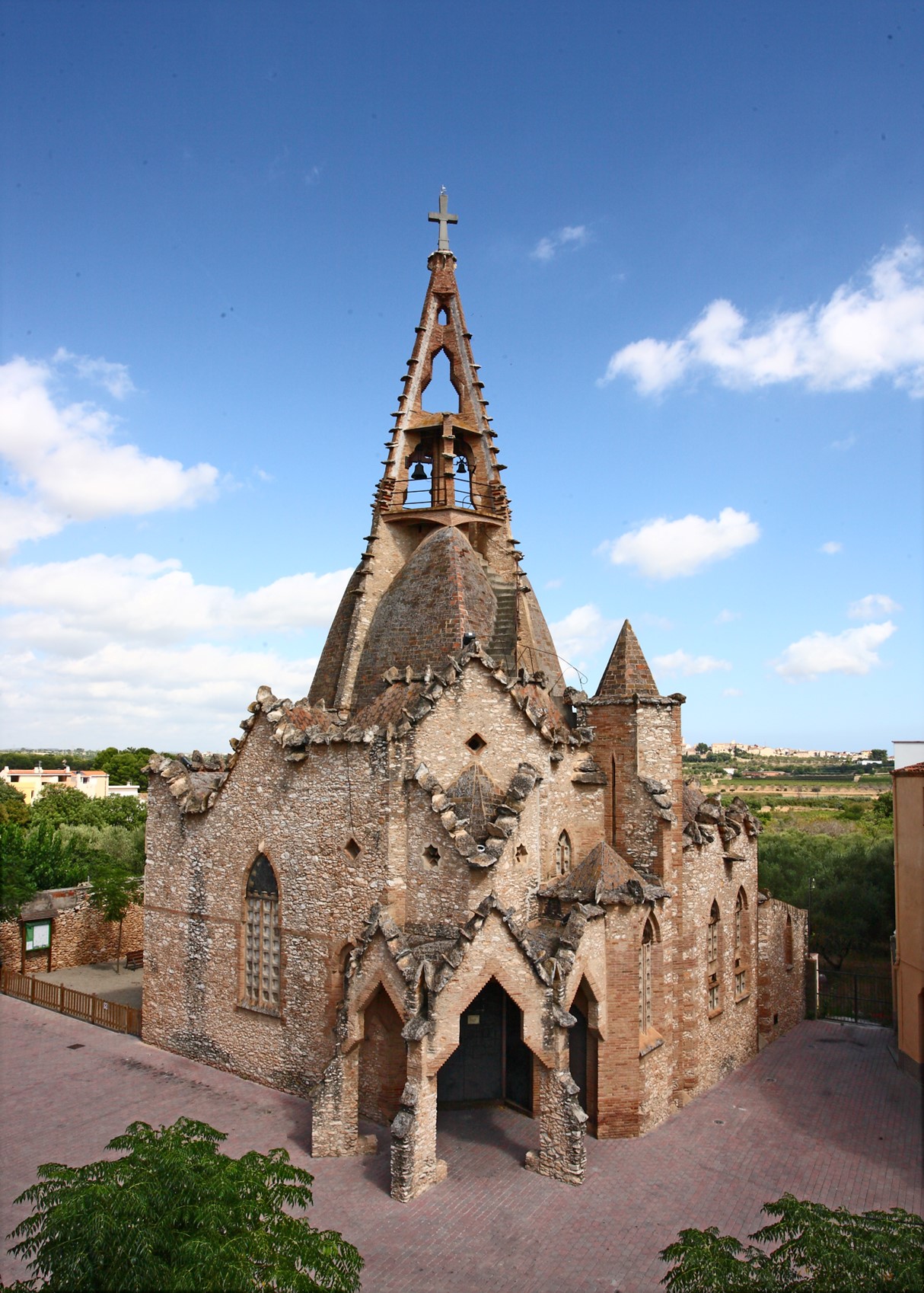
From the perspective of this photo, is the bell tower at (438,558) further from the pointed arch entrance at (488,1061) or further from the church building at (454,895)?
the pointed arch entrance at (488,1061)

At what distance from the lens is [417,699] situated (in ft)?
63.8

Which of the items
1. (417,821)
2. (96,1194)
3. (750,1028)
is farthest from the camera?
(750,1028)

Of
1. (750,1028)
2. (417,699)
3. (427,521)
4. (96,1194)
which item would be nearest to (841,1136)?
(750,1028)

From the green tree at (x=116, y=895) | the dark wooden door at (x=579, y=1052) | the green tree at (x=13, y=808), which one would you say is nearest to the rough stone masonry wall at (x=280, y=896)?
the dark wooden door at (x=579, y=1052)

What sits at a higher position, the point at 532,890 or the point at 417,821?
the point at 417,821

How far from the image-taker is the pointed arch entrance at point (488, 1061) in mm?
19672

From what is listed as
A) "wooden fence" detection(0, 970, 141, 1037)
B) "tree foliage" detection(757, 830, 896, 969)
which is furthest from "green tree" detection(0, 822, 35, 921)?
"tree foliage" detection(757, 830, 896, 969)

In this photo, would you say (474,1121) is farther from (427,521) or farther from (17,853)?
(17,853)

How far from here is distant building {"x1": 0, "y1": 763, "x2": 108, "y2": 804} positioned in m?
90.7

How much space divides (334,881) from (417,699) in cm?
429

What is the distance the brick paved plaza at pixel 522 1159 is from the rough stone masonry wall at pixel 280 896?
98cm

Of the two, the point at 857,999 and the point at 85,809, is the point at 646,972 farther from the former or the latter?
the point at 85,809

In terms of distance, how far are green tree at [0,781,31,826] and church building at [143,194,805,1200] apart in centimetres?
4785

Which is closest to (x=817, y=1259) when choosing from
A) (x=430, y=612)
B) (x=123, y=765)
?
(x=430, y=612)
